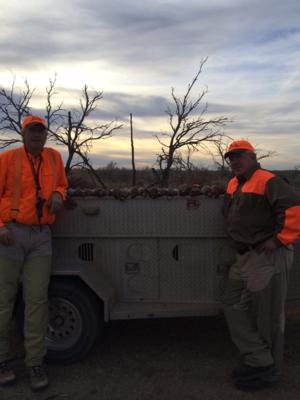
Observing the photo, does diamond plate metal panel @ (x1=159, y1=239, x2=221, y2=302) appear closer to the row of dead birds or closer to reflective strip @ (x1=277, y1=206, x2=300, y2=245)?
the row of dead birds

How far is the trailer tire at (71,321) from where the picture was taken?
16.3 ft

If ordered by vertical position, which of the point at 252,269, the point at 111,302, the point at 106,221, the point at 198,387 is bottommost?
the point at 198,387

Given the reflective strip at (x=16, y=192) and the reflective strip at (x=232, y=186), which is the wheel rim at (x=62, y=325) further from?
the reflective strip at (x=232, y=186)

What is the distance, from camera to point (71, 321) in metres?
5.04

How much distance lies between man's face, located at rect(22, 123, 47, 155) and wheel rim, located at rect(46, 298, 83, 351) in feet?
4.76

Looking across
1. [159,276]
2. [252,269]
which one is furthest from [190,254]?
[252,269]

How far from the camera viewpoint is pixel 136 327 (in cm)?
603

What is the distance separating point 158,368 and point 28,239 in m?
1.70

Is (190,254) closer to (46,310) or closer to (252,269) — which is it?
(252,269)

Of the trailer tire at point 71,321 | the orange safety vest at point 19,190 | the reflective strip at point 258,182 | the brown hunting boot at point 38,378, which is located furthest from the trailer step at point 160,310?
the reflective strip at point 258,182

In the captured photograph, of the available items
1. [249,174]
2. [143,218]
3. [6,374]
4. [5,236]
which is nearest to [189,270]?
[143,218]

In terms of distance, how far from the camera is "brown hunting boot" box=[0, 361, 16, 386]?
452cm

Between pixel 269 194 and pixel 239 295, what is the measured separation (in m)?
0.98

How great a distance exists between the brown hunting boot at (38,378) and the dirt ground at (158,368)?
0.21 feet
